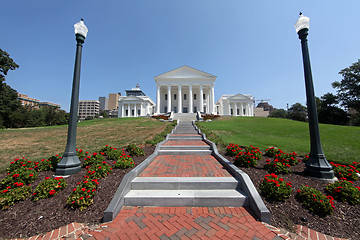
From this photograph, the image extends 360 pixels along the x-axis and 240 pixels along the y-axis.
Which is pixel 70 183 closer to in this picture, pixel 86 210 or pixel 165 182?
pixel 86 210

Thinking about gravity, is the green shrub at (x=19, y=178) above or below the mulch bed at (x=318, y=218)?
above

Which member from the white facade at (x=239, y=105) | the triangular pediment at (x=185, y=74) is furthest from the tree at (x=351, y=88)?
the triangular pediment at (x=185, y=74)

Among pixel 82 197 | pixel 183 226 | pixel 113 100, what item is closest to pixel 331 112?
pixel 183 226

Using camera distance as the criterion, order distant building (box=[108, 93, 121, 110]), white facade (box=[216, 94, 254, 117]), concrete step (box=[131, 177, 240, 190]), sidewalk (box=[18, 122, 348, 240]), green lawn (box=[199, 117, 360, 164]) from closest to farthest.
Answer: sidewalk (box=[18, 122, 348, 240]) < concrete step (box=[131, 177, 240, 190]) < green lawn (box=[199, 117, 360, 164]) < white facade (box=[216, 94, 254, 117]) < distant building (box=[108, 93, 121, 110])

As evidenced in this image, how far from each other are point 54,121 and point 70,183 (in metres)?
68.2

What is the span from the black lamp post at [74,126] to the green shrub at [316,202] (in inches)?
249

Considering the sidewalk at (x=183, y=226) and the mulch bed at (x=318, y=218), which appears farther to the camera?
the mulch bed at (x=318, y=218)

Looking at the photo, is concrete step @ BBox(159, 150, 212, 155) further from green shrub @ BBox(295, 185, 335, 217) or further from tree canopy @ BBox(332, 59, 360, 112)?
tree canopy @ BBox(332, 59, 360, 112)

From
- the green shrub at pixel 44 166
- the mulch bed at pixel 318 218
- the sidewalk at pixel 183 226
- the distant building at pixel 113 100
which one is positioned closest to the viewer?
the sidewalk at pixel 183 226

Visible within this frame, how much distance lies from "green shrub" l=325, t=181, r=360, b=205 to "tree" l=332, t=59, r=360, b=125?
51.1 meters

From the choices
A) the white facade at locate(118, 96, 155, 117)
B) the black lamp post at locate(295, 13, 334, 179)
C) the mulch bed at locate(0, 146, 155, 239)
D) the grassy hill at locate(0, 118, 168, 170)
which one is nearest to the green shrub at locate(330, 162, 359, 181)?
Answer: the black lamp post at locate(295, 13, 334, 179)

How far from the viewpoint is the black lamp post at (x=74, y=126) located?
4.40 metres

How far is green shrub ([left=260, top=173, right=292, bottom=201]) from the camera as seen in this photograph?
128 inches

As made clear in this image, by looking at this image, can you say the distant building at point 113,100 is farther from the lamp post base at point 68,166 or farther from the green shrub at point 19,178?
the green shrub at point 19,178
